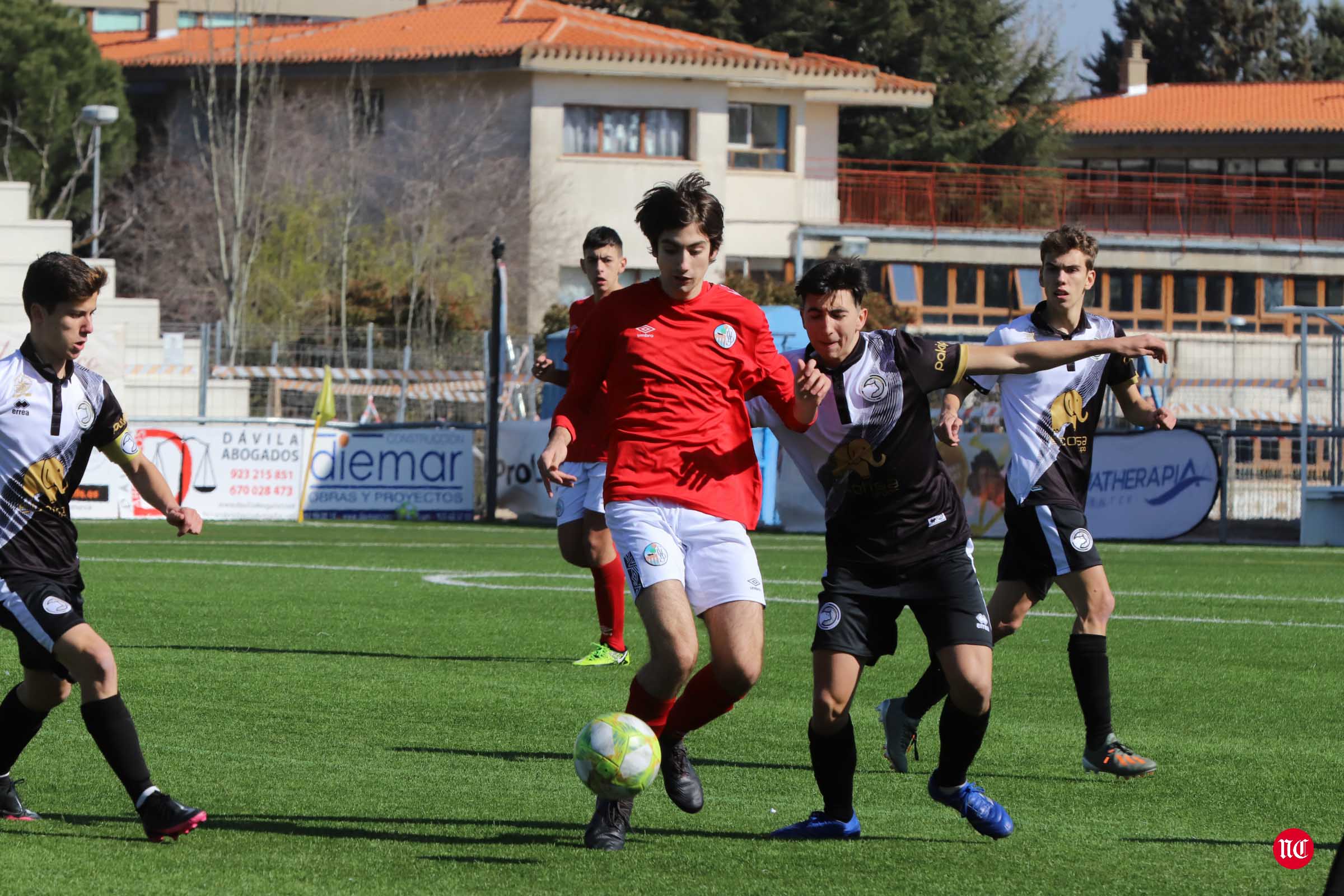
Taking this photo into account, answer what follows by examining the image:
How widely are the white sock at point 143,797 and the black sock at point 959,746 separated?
98.5 inches

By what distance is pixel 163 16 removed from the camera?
55719 millimetres

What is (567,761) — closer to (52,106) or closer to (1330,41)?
(52,106)

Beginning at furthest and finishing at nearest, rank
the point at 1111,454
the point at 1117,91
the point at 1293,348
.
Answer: the point at 1117,91
the point at 1293,348
the point at 1111,454

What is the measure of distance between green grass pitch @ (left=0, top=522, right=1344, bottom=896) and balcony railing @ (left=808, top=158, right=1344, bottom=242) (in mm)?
33916

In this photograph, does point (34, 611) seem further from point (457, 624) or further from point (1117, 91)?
point (1117, 91)

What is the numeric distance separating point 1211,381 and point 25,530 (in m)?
24.1

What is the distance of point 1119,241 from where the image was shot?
48812 millimetres

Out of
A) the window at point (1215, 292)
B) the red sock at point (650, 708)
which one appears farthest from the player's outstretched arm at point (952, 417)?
the window at point (1215, 292)

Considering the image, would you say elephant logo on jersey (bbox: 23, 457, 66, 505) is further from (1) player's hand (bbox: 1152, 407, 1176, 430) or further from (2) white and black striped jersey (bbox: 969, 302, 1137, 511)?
(1) player's hand (bbox: 1152, 407, 1176, 430)

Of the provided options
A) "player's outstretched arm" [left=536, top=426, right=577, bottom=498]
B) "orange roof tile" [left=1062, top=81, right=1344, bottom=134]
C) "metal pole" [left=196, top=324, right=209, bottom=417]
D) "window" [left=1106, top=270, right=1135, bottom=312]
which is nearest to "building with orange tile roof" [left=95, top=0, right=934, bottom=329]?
"window" [left=1106, top=270, right=1135, bottom=312]

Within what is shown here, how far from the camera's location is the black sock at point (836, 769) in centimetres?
598

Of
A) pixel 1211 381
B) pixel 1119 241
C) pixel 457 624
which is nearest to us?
pixel 457 624

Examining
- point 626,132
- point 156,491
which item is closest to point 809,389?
point 156,491

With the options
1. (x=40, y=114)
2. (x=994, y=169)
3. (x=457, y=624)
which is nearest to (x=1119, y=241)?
(x=994, y=169)
